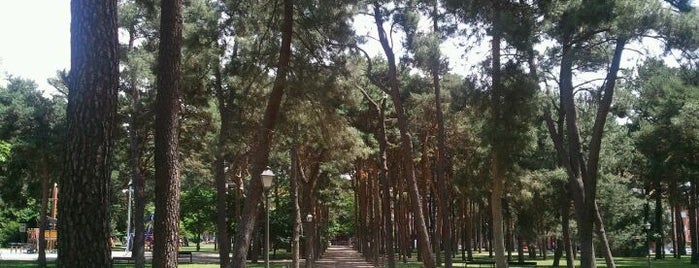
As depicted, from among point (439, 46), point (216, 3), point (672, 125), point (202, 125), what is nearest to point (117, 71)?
point (216, 3)

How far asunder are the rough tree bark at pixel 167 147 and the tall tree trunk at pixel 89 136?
275 cm

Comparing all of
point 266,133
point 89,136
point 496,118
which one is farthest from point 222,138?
point 89,136

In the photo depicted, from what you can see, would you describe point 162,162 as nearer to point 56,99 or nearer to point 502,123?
point 502,123

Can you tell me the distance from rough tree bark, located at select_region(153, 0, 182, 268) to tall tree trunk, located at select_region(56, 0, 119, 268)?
275 centimetres

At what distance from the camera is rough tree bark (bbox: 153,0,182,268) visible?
32.3 feet

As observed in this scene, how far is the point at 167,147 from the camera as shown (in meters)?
9.84

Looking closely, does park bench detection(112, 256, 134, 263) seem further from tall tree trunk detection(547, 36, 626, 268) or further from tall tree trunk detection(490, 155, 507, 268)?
tall tree trunk detection(547, 36, 626, 268)

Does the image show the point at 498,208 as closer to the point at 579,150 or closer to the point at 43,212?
the point at 579,150

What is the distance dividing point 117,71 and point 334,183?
3240 cm

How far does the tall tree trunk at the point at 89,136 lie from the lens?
260 inches

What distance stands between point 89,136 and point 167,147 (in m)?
3.07

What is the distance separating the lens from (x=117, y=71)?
23.3ft

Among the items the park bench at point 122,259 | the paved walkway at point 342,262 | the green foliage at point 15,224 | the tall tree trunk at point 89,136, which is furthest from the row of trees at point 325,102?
the green foliage at point 15,224

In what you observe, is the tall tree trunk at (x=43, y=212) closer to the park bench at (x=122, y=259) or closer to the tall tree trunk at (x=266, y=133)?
the park bench at (x=122, y=259)
